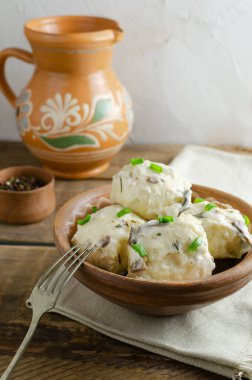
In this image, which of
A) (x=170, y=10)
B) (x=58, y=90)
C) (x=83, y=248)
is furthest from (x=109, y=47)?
(x=83, y=248)

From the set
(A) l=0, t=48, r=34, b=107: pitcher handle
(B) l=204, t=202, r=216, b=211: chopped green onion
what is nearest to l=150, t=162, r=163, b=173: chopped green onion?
(B) l=204, t=202, r=216, b=211: chopped green onion

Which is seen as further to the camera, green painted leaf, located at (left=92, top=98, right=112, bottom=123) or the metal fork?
green painted leaf, located at (left=92, top=98, right=112, bottom=123)

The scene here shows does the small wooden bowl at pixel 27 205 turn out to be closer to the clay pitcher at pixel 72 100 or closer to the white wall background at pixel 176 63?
the clay pitcher at pixel 72 100

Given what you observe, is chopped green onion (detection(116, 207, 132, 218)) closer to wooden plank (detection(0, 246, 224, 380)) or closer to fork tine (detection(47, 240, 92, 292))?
fork tine (detection(47, 240, 92, 292))

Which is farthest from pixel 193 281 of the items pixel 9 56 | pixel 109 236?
pixel 9 56

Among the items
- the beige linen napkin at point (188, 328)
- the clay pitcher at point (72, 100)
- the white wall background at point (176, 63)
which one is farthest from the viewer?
the white wall background at point (176, 63)

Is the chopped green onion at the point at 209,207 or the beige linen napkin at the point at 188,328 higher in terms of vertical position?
the chopped green onion at the point at 209,207

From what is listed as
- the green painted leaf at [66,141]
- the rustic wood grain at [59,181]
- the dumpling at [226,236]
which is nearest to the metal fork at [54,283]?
the dumpling at [226,236]
